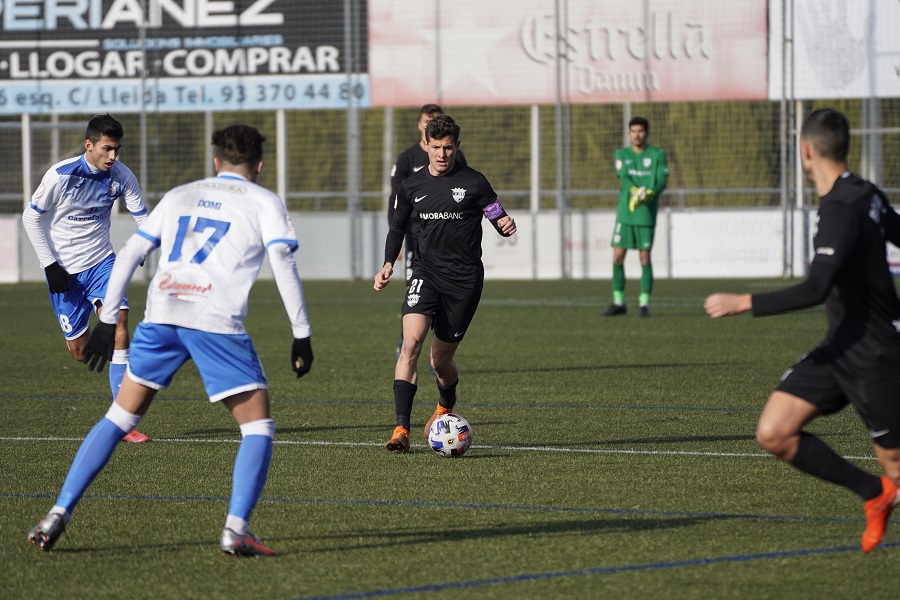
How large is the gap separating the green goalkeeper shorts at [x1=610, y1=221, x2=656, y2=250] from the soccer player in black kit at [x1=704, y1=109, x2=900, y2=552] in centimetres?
1189

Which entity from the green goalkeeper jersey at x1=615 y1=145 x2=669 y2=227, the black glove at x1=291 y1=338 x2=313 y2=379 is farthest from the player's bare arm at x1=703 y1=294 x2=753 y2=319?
the green goalkeeper jersey at x1=615 y1=145 x2=669 y2=227

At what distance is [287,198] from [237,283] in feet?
76.5

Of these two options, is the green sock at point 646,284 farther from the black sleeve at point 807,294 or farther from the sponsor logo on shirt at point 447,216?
the black sleeve at point 807,294

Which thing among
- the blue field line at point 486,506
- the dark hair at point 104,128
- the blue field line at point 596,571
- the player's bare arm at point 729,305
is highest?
the dark hair at point 104,128

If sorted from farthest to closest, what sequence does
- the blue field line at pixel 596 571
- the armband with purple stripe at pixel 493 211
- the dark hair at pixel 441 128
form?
the armband with purple stripe at pixel 493 211 < the dark hair at pixel 441 128 < the blue field line at pixel 596 571

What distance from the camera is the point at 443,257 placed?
334 inches

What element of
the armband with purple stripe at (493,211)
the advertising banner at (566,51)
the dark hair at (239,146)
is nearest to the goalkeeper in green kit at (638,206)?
the armband with purple stripe at (493,211)

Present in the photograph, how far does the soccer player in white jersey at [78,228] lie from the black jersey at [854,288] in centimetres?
506

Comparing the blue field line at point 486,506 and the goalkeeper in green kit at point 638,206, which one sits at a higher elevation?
the goalkeeper in green kit at point 638,206

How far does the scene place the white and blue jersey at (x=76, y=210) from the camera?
30.1ft

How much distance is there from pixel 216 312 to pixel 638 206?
492 inches

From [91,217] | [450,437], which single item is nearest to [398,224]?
[450,437]

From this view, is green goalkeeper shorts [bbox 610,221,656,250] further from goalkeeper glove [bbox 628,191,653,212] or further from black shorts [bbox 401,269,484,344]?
black shorts [bbox 401,269,484,344]

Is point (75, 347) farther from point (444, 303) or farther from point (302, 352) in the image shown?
point (302, 352)
